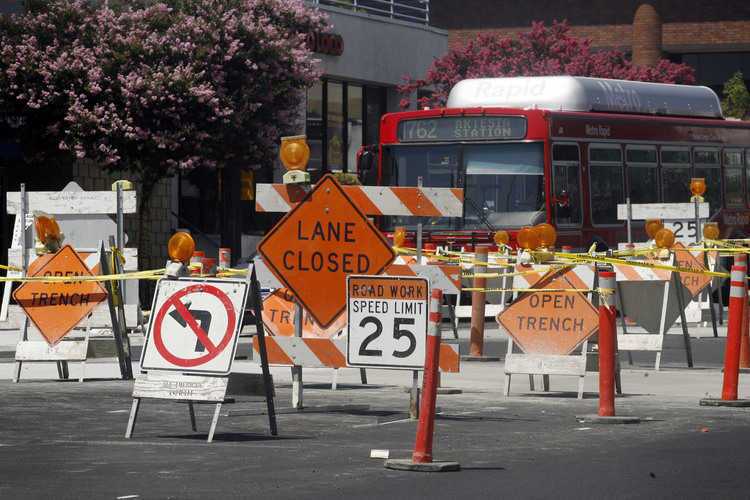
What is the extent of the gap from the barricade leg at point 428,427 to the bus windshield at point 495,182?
56.3 ft

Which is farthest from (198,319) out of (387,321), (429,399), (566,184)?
(566,184)

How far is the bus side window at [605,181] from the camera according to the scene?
96.3 feet

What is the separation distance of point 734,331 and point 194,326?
456 centimetres

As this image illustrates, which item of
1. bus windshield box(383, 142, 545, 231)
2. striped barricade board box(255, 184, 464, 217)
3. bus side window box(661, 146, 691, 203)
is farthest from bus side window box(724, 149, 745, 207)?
striped barricade board box(255, 184, 464, 217)

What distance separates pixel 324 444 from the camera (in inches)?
459

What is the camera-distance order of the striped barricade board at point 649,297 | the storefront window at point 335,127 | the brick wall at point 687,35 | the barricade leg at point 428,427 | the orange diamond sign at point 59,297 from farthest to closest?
the brick wall at point 687,35 → the storefront window at point 335,127 → the striped barricade board at point 649,297 → the orange diamond sign at point 59,297 → the barricade leg at point 428,427

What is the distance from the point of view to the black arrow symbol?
472 inches

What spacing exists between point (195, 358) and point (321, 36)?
1149 inches

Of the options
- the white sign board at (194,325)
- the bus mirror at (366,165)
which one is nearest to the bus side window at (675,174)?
the bus mirror at (366,165)

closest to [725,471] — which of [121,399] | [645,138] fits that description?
[121,399]

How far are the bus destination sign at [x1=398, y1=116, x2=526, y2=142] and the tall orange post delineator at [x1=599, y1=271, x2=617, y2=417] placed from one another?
585 inches

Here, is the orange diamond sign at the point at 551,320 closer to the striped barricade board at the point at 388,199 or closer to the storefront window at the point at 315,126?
the striped barricade board at the point at 388,199

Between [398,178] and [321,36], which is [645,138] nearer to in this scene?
[398,178]

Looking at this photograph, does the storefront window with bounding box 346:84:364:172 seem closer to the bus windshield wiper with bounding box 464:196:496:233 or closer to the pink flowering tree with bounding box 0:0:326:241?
the pink flowering tree with bounding box 0:0:326:241
